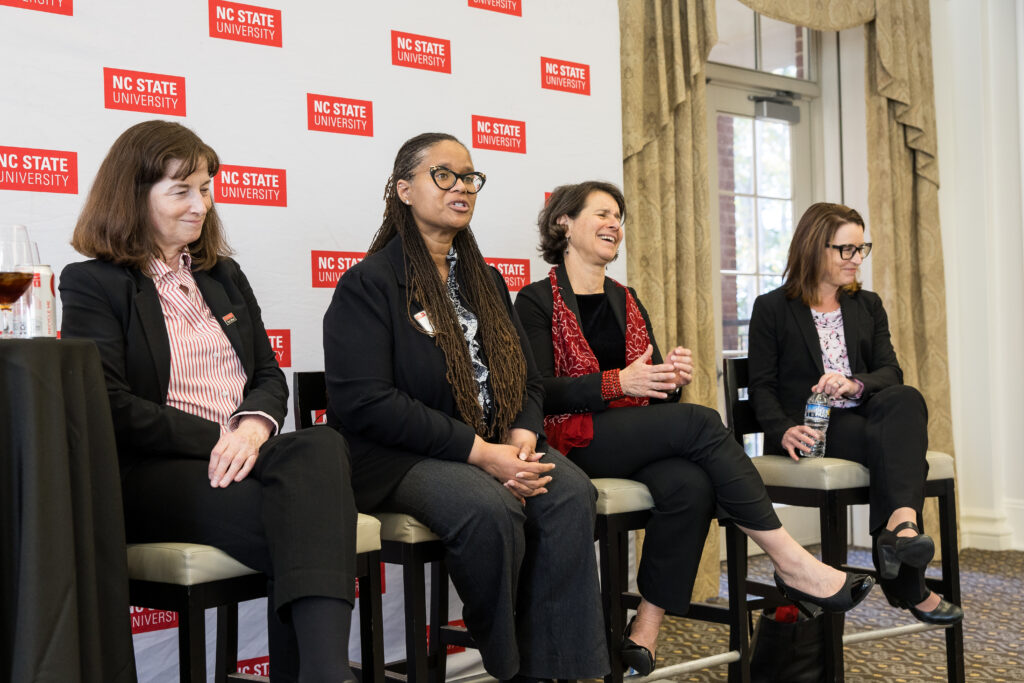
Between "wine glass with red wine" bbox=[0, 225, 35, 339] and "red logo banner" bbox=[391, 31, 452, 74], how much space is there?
4.90 feet

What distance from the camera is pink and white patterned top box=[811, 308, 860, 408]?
3037mm

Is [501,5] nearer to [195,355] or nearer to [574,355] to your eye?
[574,355]

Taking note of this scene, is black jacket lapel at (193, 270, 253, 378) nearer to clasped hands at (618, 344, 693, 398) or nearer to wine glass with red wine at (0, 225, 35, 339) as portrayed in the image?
wine glass with red wine at (0, 225, 35, 339)

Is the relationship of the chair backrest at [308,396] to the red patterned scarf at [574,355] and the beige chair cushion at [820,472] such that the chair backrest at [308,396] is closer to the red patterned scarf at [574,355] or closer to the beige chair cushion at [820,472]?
the red patterned scarf at [574,355]

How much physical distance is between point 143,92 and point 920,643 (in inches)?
105

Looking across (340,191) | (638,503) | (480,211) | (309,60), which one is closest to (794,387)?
(638,503)

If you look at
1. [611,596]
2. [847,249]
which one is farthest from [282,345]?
[847,249]

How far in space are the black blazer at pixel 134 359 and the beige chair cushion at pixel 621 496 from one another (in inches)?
30.0

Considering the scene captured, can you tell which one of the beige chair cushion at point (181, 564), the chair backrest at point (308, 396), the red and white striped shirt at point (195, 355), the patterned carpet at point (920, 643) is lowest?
the patterned carpet at point (920, 643)

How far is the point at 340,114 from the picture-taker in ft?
8.99

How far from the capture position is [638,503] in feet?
7.77

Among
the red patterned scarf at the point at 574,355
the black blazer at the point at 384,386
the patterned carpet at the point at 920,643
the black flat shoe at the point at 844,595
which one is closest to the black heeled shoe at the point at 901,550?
the black flat shoe at the point at 844,595

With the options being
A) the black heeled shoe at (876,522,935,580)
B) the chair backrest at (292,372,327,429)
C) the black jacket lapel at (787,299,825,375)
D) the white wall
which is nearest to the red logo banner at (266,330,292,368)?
the chair backrest at (292,372,327,429)

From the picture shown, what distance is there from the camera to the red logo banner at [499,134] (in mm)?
3016
